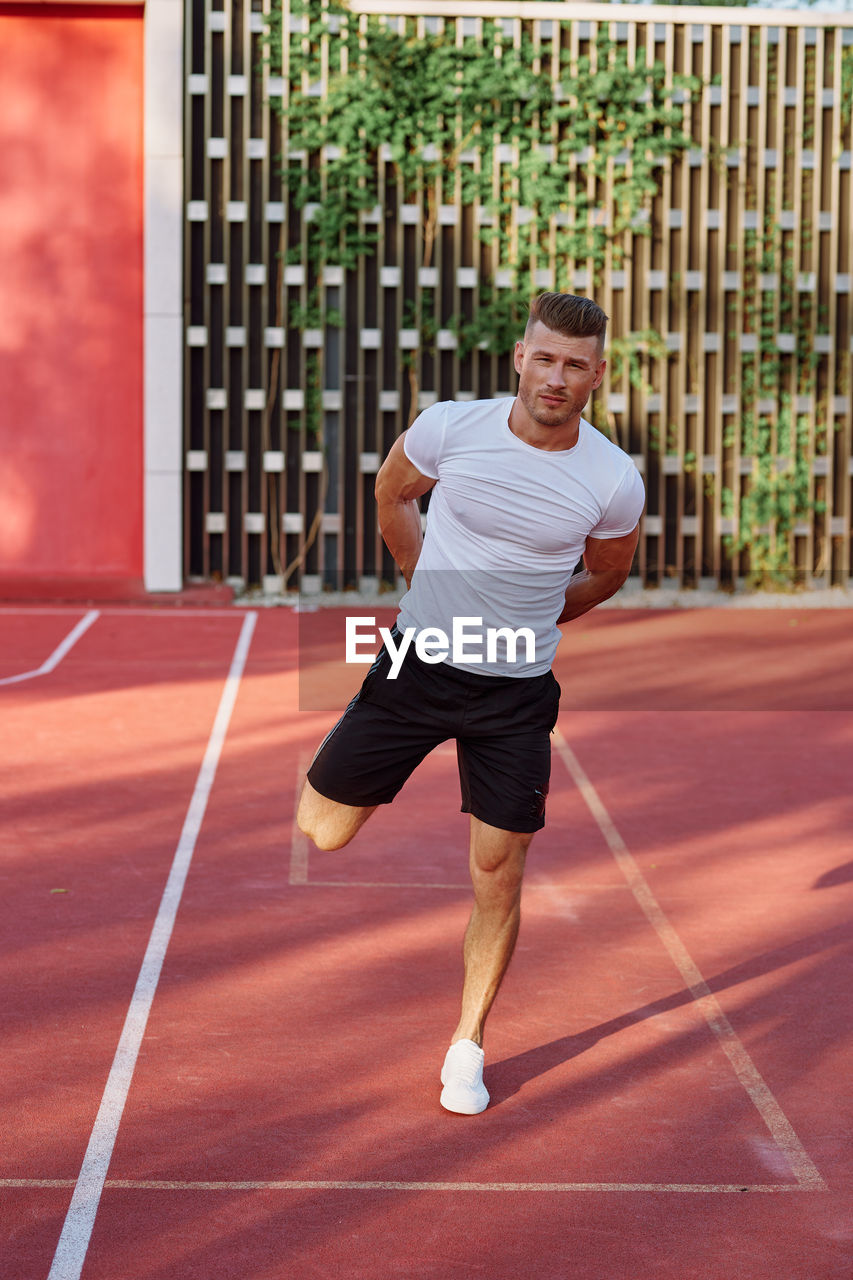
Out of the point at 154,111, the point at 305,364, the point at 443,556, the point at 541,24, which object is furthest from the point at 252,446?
the point at 443,556

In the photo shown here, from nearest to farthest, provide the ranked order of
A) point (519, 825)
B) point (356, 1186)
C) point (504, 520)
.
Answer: point (356, 1186) → point (504, 520) → point (519, 825)

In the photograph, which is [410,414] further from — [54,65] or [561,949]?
[561,949]

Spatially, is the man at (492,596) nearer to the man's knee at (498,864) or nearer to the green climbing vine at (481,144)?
the man's knee at (498,864)

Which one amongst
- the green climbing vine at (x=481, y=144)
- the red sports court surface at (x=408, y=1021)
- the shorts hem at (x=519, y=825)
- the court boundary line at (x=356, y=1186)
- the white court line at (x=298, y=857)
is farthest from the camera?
the green climbing vine at (x=481, y=144)

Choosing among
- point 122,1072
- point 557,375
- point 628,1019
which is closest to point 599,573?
point 557,375

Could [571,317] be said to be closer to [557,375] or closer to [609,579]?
[557,375]

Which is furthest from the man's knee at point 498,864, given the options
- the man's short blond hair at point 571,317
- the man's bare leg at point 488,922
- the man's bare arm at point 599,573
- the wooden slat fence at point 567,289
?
the wooden slat fence at point 567,289

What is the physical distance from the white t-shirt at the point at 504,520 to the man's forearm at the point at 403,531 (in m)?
0.17

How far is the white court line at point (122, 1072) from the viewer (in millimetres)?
3211

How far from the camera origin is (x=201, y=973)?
16.0 ft

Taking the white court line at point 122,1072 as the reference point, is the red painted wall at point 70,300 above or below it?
above

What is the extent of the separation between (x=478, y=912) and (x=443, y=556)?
0.95 meters

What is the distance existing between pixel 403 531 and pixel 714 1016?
173cm

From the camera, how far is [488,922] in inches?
161
